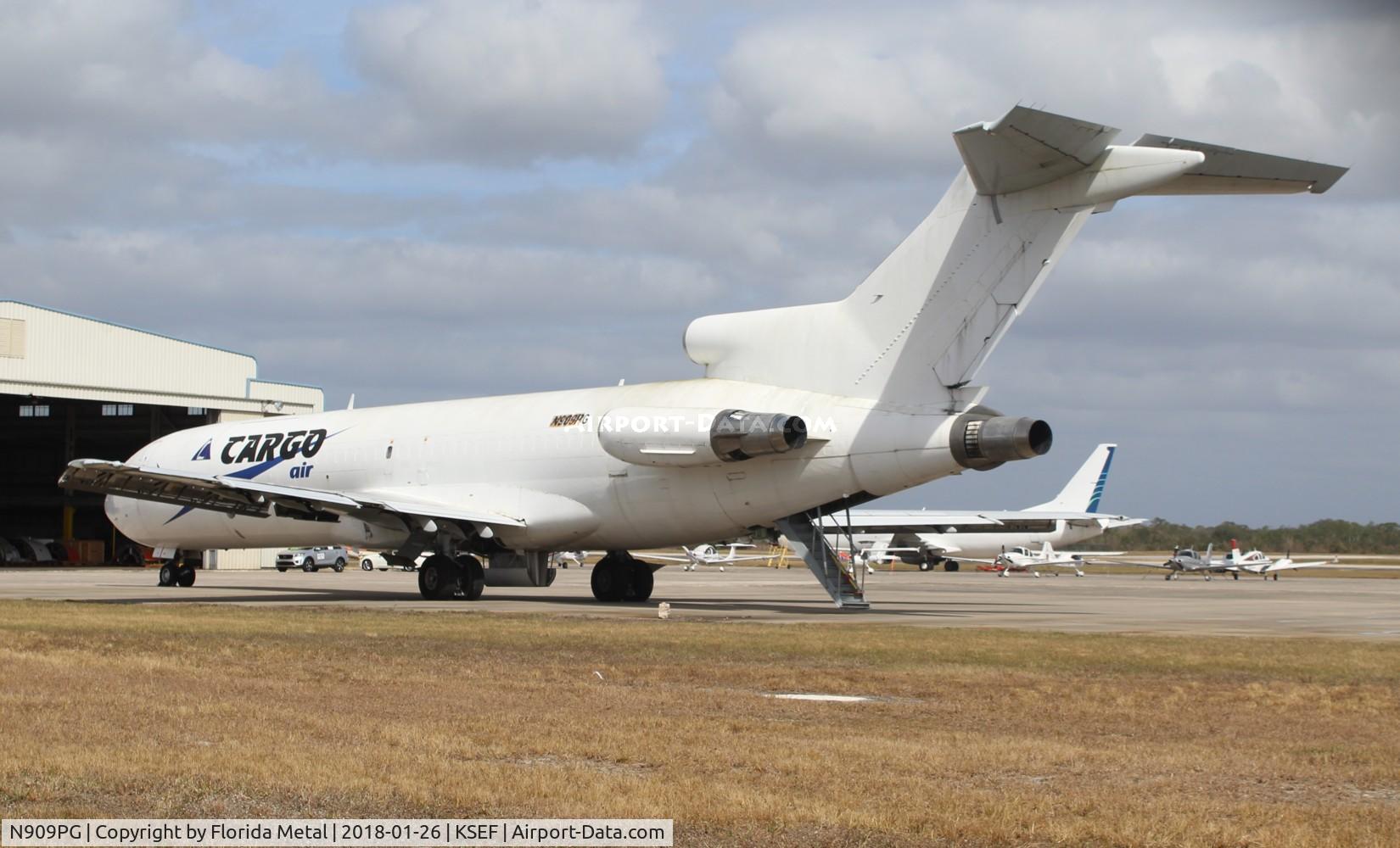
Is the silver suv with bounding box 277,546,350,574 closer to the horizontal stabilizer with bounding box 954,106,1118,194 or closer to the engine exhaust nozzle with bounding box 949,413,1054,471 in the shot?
Result: the engine exhaust nozzle with bounding box 949,413,1054,471

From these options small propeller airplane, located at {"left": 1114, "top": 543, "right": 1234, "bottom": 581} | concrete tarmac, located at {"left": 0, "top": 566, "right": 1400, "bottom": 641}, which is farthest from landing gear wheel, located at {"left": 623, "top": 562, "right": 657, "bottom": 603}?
small propeller airplane, located at {"left": 1114, "top": 543, "right": 1234, "bottom": 581}

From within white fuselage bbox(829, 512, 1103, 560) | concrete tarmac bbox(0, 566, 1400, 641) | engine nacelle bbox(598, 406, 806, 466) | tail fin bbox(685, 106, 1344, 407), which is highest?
tail fin bbox(685, 106, 1344, 407)

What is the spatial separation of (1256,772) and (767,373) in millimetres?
18000

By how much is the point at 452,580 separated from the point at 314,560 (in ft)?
111

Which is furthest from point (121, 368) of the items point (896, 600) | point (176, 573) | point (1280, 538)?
point (1280, 538)

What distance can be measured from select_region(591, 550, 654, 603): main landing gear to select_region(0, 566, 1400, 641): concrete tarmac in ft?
1.62

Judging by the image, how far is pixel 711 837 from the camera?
6988 millimetres

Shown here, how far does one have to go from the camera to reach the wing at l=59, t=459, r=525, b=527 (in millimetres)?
27875

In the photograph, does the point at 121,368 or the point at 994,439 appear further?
the point at 121,368

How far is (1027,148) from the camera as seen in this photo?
864 inches

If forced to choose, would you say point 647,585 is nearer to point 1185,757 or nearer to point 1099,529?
point 1185,757

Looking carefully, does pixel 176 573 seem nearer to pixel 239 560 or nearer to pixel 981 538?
pixel 239 560

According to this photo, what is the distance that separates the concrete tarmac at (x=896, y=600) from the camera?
81.7 feet

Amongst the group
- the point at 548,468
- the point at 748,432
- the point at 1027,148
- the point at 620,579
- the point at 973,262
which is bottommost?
the point at 620,579
